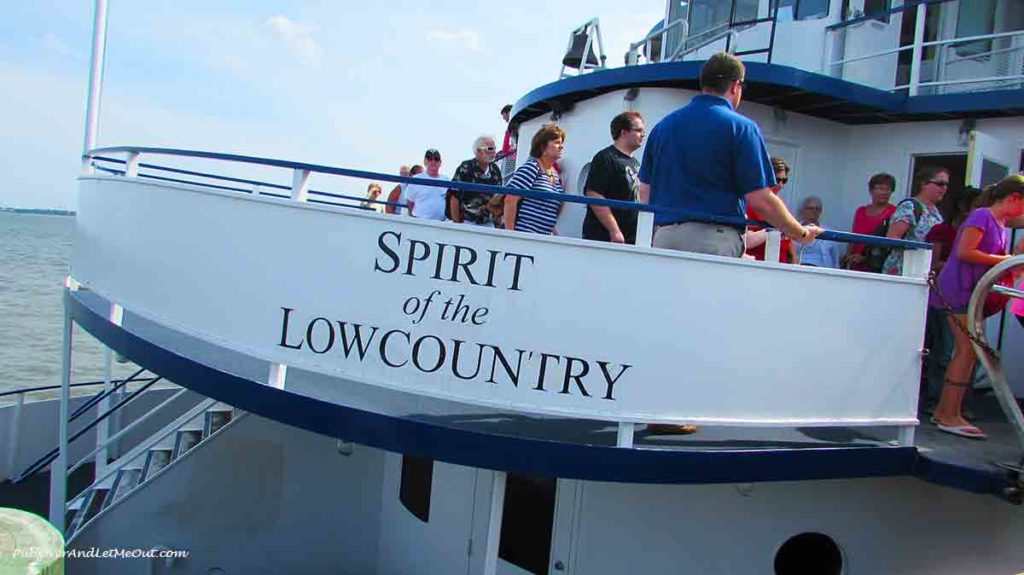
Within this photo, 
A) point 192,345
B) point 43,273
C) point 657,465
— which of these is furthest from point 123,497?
point 43,273

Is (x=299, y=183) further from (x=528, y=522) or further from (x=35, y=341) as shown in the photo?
(x=35, y=341)

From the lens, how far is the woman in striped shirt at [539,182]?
14.1 feet

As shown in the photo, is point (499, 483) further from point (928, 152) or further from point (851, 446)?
point (928, 152)

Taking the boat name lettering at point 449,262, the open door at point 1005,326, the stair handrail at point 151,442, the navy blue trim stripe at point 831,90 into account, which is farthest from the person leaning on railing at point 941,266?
the stair handrail at point 151,442

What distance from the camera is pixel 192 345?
14.7ft

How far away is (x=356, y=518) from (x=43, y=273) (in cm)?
5080

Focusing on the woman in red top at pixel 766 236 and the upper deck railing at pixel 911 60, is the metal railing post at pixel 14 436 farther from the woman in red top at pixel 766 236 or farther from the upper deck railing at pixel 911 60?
the upper deck railing at pixel 911 60

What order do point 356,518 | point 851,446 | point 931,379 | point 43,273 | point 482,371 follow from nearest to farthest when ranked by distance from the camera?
point 482,371
point 851,446
point 931,379
point 356,518
point 43,273

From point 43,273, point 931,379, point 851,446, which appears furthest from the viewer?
point 43,273

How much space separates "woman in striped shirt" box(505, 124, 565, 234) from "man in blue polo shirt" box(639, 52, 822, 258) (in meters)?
0.80

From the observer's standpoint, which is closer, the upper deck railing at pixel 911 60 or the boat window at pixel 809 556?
the boat window at pixel 809 556

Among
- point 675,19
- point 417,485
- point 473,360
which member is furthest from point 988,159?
point 417,485

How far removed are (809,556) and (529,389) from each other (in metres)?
2.37

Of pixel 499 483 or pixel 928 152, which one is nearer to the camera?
pixel 499 483
